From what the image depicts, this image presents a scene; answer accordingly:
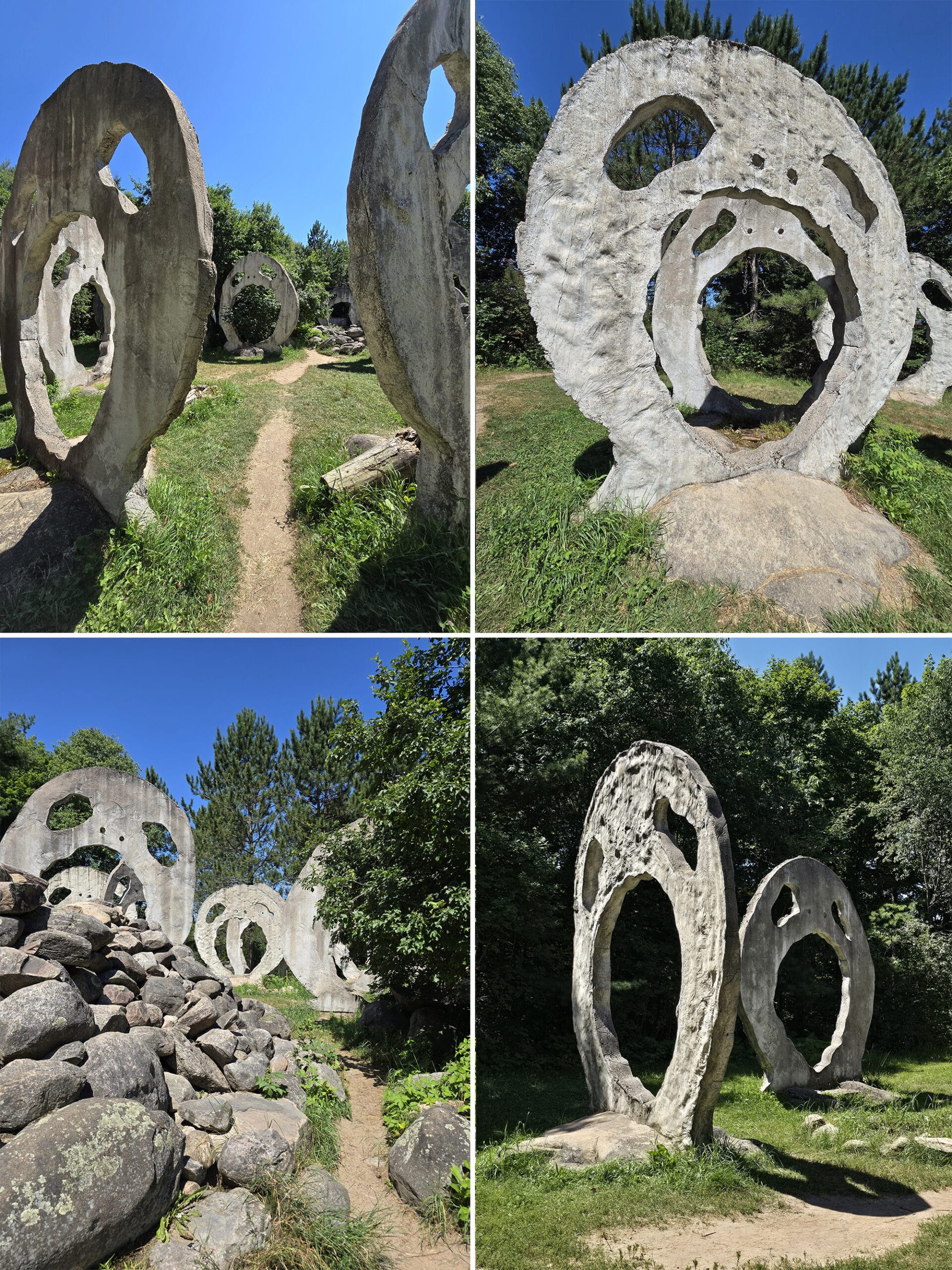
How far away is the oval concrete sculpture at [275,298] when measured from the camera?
2239 centimetres

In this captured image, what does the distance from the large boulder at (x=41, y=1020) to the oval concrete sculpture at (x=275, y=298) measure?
1972cm

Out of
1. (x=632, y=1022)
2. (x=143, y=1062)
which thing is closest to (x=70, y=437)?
(x=143, y=1062)

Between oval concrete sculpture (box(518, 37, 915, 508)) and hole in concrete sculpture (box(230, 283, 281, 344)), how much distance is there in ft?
58.5

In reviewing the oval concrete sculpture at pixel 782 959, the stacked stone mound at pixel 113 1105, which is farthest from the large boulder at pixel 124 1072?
the oval concrete sculpture at pixel 782 959

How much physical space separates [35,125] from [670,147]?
762 inches

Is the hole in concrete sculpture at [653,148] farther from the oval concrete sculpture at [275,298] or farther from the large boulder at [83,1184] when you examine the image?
the large boulder at [83,1184]

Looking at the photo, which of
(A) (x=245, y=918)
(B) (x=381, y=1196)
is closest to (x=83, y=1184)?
(B) (x=381, y=1196)

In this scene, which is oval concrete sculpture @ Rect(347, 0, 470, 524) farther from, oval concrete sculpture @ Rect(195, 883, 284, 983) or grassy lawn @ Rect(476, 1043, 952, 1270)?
oval concrete sculpture @ Rect(195, 883, 284, 983)

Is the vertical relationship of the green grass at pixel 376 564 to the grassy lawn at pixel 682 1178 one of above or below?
above

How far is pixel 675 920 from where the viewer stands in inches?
286

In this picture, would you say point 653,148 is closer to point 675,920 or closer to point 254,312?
point 254,312

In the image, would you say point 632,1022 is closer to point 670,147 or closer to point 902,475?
point 902,475

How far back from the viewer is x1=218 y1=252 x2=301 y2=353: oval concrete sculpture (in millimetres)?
22391

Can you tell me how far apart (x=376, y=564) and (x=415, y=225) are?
2438 millimetres
